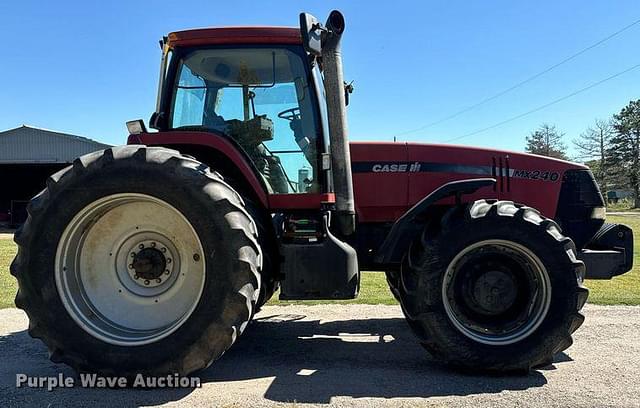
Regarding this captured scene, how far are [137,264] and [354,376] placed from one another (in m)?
1.92

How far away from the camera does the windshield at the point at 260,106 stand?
427 cm

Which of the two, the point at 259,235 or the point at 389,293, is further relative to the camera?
the point at 389,293

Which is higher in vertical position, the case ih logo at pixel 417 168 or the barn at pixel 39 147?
the barn at pixel 39 147

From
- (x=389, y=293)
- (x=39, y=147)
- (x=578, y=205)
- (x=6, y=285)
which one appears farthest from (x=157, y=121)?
(x=39, y=147)

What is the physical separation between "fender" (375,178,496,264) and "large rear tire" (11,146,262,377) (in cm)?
118

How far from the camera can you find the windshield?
427 cm

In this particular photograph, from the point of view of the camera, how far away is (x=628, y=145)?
58.5 metres

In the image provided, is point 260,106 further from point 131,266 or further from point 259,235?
point 131,266

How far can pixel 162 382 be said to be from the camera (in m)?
3.51

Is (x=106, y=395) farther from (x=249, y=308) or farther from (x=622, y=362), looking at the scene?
(x=622, y=362)

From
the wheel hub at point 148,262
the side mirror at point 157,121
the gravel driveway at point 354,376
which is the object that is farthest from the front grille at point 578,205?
the side mirror at point 157,121

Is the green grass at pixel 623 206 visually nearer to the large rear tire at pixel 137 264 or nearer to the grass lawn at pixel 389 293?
the grass lawn at pixel 389 293

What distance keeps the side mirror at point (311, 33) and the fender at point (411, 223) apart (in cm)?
152

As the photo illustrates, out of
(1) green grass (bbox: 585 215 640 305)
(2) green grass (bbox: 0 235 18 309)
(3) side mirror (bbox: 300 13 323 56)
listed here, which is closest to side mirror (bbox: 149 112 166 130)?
(3) side mirror (bbox: 300 13 323 56)
